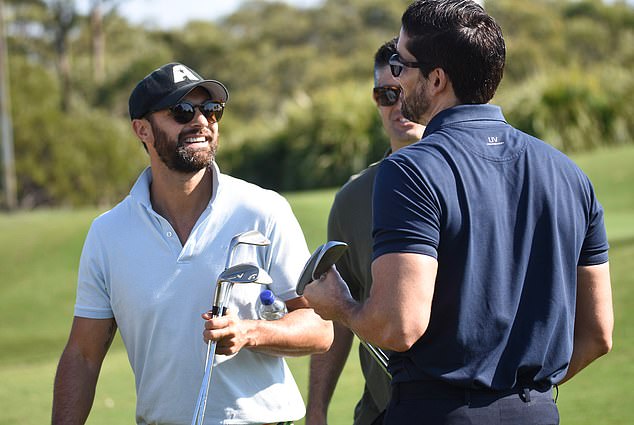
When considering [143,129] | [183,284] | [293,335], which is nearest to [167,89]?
[143,129]

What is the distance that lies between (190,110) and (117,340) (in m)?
9.57

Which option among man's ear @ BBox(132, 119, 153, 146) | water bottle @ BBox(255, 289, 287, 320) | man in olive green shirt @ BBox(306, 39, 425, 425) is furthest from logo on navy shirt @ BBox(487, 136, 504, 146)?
man's ear @ BBox(132, 119, 153, 146)

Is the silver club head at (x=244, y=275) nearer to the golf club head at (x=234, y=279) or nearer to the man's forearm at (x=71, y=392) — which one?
the golf club head at (x=234, y=279)

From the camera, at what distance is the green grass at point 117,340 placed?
25.4 ft

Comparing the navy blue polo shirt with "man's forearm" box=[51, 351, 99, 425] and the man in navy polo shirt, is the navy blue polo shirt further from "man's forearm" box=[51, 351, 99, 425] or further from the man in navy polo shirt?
"man's forearm" box=[51, 351, 99, 425]

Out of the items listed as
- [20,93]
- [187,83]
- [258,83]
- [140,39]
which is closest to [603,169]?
[187,83]

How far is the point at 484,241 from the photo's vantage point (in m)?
2.82

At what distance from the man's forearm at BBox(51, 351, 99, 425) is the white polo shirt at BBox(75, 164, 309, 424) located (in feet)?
0.56

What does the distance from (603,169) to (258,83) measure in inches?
1904

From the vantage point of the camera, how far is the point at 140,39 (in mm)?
66375

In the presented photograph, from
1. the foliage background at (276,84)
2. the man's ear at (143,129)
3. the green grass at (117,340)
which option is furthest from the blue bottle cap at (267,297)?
the foliage background at (276,84)

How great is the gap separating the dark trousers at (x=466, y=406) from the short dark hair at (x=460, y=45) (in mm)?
779

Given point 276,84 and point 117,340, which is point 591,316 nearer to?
point 117,340

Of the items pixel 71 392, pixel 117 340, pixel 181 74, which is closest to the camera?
pixel 71 392
